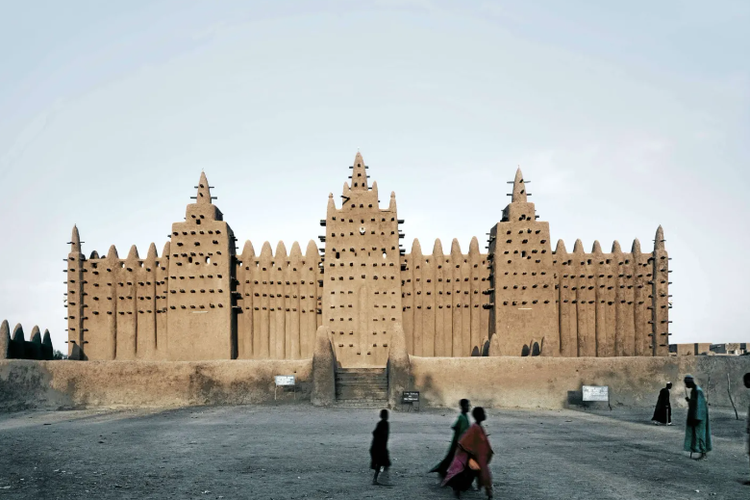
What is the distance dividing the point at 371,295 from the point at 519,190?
8054 millimetres

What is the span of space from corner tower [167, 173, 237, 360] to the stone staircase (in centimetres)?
770

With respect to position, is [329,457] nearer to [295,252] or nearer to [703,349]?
[295,252]

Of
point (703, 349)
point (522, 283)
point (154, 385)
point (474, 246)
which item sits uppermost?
point (474, 246)

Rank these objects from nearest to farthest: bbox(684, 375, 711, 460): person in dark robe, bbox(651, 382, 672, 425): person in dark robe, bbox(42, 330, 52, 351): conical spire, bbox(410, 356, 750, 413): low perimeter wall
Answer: bbox(684, 375, 711, 460): person in dark robe < bbox(651, 382, 672, 425): person in dark robe < bbox(410, 356, 750, 413): low perimeter wall < bbox(42, 330, 52, 351): conical spire

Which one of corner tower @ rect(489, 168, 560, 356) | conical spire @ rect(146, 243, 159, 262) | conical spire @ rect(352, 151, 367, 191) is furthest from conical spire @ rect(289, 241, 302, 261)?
corner tower @ rect(489, 168, 560, 356)

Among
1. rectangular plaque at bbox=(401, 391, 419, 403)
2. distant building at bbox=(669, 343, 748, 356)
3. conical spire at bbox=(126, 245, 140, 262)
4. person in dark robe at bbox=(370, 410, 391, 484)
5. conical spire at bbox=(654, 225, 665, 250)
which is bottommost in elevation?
distant building at bbox=(669, 343, 748, 356)

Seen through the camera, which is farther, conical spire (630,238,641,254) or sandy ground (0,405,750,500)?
conical spire (630,238,641,254)

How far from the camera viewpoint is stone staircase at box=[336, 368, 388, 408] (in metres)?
20.7

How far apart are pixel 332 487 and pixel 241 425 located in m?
7.44

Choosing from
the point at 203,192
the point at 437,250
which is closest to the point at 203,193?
the point at 203,192

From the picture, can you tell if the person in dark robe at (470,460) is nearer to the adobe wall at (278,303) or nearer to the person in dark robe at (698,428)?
the person in dark robe at (698,428)

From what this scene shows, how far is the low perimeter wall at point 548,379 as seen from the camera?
1967 centimetres

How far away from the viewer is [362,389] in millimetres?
21375

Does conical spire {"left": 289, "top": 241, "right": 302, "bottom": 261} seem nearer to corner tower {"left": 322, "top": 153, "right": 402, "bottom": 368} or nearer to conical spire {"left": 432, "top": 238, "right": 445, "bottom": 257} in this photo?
corner tower {"left": 322, "top": 153, "right": 402, "bottom": 368}
